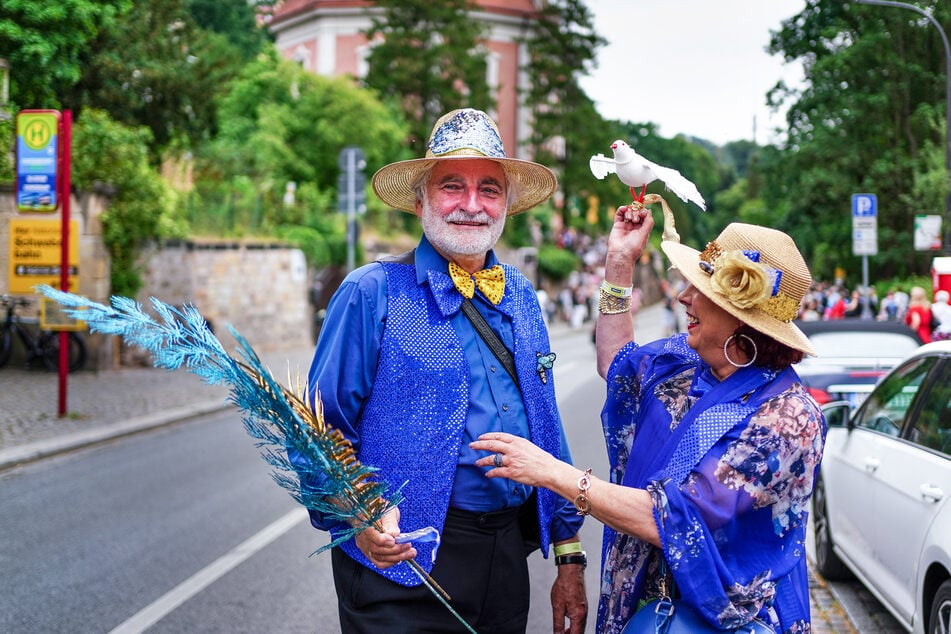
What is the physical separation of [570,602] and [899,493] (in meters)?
2.53

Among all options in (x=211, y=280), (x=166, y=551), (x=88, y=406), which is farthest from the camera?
(x=211, y=280)

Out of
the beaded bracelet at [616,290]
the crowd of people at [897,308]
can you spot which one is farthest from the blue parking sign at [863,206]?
the beaded bracelet at [616,290]

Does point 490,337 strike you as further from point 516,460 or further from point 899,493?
point 899,493

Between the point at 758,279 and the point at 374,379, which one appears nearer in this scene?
the point at 758,279

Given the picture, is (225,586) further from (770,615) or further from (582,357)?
(582,357)

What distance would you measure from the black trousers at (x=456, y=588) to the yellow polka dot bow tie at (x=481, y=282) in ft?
2.05

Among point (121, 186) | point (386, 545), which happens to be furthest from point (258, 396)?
point (121, 186)

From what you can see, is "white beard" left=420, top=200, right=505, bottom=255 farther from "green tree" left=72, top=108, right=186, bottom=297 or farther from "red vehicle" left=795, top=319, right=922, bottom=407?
"green tree" left=72, top=108, right=186, bottom=297

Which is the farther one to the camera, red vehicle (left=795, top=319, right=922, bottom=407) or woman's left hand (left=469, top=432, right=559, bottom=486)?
red vehicle (left=795, top=319, right=922, bottom=407)

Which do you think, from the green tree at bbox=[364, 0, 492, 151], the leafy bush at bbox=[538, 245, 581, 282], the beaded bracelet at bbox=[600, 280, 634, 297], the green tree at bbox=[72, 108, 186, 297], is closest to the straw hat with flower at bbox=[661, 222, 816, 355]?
the beaded bracelet at bbox=[600, 280, 634, 297]

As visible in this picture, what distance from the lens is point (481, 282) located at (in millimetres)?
3070

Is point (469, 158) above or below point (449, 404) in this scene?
above

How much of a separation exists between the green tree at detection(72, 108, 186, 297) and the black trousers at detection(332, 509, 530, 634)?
17543 mm

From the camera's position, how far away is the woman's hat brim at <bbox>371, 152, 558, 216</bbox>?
3.12 m
